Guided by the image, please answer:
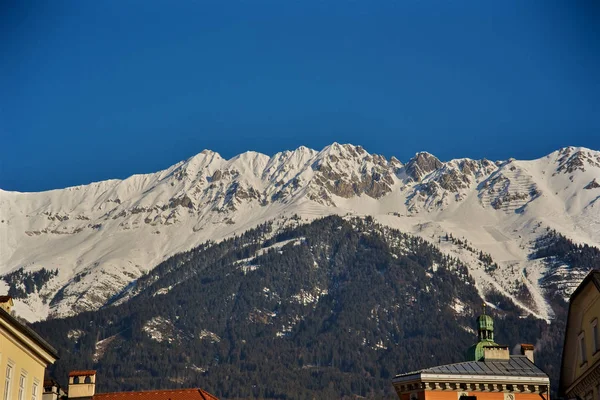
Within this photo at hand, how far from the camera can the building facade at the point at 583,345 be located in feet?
172

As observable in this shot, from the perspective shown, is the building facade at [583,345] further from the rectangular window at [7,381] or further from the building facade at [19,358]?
the rectangular window at [7,381]

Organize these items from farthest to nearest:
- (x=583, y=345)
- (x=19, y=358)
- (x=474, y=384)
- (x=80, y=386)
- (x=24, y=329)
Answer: (x=80, y=386)
(x=474, y=384)
(x=583, y=345)
(x=19, y=358)
(x=24, y=329)

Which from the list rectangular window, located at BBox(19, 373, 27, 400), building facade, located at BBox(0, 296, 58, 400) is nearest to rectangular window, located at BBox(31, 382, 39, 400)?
building facade, located at BBox(0, 296, 58, 400)

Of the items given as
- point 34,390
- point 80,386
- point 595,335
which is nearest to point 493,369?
point 595,335

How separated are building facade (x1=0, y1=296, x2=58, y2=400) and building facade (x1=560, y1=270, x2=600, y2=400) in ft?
70.2

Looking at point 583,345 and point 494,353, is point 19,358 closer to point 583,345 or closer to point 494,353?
point 583,345

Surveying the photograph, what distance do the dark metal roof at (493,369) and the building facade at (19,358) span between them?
22.1 m

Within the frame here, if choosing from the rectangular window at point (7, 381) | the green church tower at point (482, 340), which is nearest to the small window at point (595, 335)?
the green church tower at point (482, 340)

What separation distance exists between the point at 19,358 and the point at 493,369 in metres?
28.4

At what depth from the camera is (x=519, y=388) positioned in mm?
68938

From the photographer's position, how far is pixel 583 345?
54500 mm

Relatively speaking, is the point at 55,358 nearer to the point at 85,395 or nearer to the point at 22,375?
A: the point at 22,375

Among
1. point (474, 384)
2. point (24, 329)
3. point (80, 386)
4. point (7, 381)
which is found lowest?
point (7, 381)

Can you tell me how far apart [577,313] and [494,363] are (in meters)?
17.6
